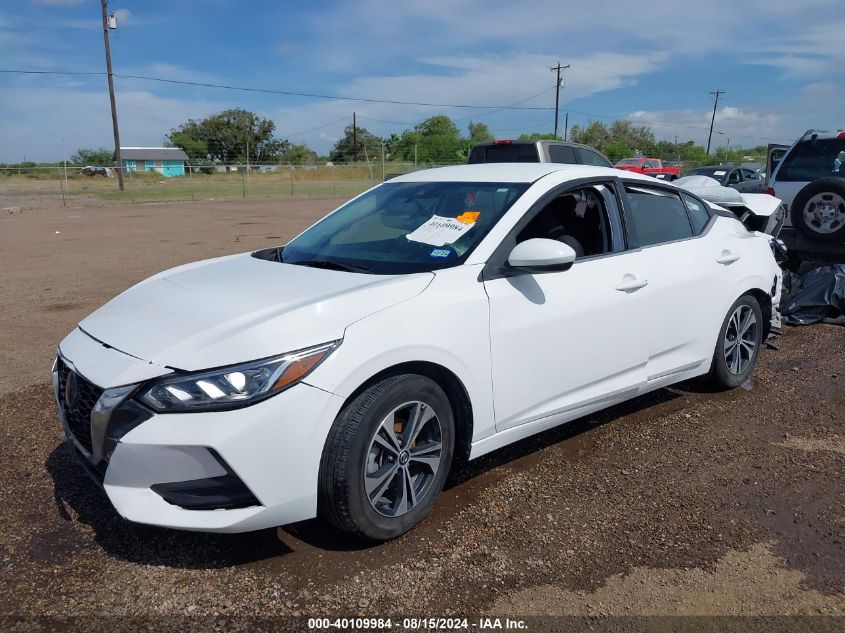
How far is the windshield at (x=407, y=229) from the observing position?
139 inches

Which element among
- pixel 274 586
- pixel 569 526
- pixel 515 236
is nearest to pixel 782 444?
pixel 569 526

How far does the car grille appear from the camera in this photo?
2.87 metres

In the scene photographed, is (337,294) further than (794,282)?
No

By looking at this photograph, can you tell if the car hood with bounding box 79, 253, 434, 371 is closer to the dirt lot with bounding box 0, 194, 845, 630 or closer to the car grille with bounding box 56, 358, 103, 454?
the car grille with bounding box 56, 358, 103, 454

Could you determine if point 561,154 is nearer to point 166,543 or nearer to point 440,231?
point 440,231

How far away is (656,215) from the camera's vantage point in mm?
4512

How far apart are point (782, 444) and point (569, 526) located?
1.78 m

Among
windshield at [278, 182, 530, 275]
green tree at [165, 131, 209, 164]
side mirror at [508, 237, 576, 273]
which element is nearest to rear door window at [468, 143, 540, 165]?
windshield at [278, 182, 530, 275]

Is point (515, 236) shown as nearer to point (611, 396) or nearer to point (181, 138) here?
point (611, 396)

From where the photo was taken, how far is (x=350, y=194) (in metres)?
39.7

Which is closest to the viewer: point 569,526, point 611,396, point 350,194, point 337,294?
point 337,294

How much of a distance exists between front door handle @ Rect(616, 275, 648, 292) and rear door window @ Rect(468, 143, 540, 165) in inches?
285

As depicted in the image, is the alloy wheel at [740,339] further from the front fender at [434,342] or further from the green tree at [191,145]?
the green tree at [191,145]

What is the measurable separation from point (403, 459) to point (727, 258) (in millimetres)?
2934
